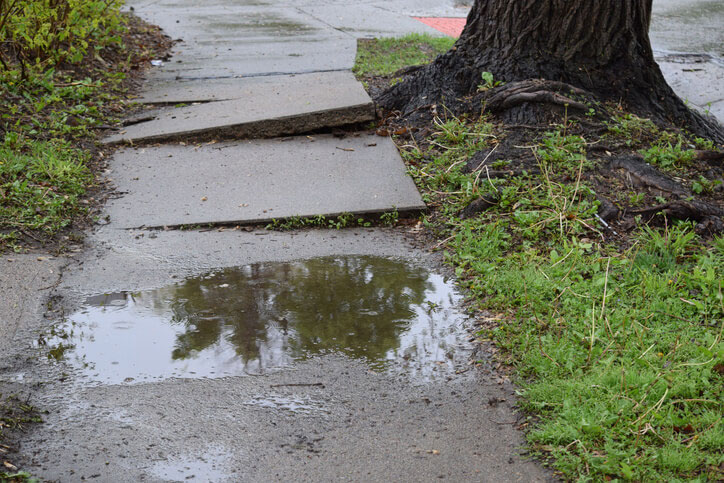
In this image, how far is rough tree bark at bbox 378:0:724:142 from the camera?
5418mm

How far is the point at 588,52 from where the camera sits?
5512mm

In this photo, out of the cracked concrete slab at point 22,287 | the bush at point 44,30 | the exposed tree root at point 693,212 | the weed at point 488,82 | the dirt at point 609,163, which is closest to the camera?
the cracked concrete slab at point 22,287

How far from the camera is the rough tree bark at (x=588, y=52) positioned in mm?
5418

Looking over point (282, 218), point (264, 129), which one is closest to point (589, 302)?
point (282, 218)

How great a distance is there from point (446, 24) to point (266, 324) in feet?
29.6

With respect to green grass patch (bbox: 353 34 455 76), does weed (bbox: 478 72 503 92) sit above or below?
above

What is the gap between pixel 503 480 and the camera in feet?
8.20

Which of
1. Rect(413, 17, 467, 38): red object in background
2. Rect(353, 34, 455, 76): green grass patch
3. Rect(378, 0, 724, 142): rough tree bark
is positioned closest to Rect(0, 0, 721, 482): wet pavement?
Rect(378, 0, 724, 142): rough tree bark

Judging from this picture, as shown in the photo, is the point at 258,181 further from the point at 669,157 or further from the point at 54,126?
the point at 669,157

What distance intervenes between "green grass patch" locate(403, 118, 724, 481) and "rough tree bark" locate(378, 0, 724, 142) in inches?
21.1

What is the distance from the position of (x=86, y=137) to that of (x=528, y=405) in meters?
4.46

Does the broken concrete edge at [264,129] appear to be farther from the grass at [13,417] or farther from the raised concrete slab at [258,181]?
the grass at [13,417]

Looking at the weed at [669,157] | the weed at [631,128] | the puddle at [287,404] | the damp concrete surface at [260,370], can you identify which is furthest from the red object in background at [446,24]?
the puddle at [287,404]

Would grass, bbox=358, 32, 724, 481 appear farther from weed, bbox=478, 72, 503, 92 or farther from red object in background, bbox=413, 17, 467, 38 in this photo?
red object in background, bbox=413, 17, 467, 38
